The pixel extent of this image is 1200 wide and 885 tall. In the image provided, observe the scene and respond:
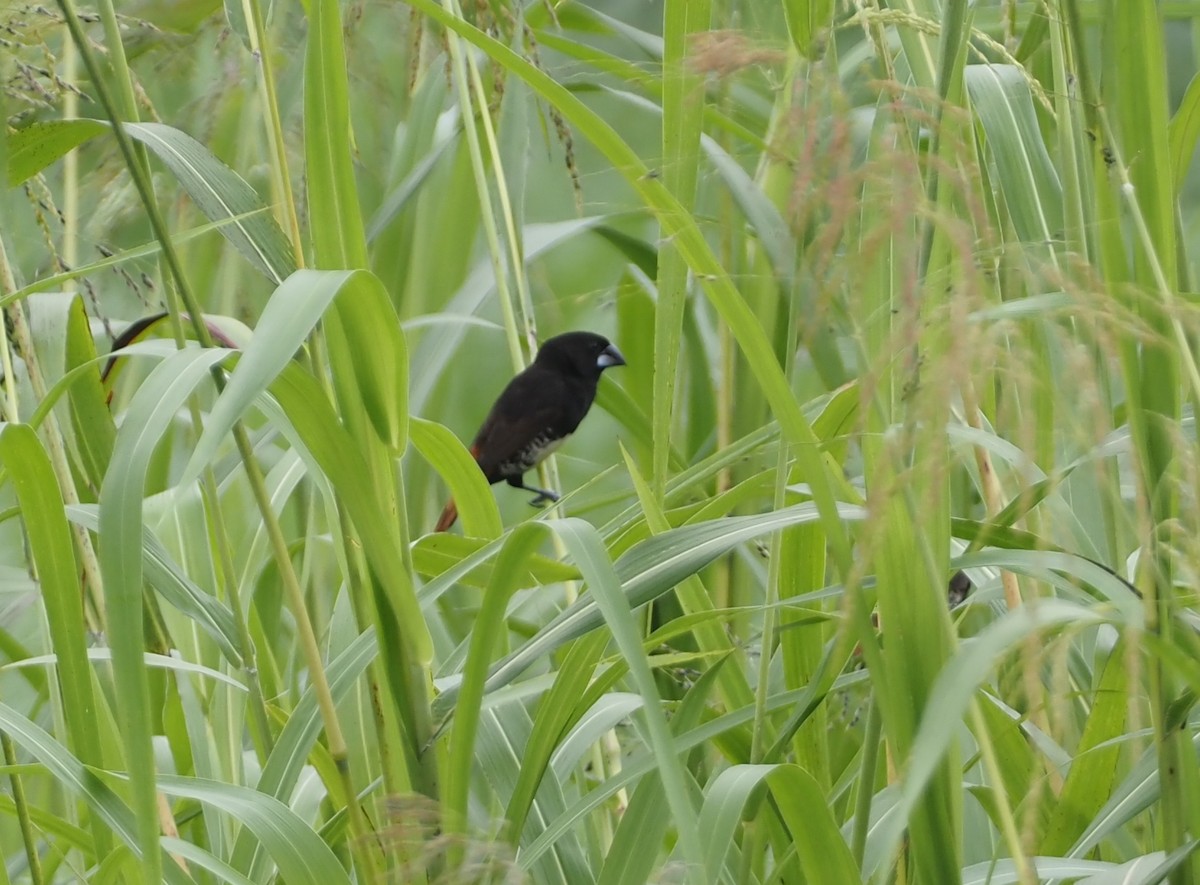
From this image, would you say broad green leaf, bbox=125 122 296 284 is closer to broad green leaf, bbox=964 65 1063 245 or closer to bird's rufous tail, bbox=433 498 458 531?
broad green leaf, bbox=964 65 1063 245

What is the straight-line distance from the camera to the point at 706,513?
81 cm

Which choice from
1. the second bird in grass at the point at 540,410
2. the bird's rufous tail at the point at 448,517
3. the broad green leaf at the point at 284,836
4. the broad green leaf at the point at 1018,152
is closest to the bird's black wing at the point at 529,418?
the second bird in grass at the point at 540,410

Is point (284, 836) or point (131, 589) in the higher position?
point (131, 589)

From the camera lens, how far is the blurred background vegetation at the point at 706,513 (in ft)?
1.73

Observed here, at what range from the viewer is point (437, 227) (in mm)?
1614

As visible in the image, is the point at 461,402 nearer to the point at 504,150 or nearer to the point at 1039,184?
the point at 504,150

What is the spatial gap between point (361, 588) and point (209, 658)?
406 mm

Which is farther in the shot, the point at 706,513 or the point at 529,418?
the point at 529,418

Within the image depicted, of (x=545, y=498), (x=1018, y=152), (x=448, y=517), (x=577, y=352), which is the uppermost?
(x=1018, y=152)

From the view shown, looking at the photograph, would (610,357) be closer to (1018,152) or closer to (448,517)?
(448,517)

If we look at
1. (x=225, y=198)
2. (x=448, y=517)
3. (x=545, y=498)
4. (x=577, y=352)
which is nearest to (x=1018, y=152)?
(x=225, y=198)

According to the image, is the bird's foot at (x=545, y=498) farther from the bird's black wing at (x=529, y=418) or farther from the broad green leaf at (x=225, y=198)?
the broad green leaf at (x=225, y=198)

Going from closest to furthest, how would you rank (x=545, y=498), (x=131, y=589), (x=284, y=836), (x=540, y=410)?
(x=131, y=589) < (x=284, y=836) < (x=540, y=410) < (x=545, y=498)

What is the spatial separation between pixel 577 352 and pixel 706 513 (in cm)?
179
